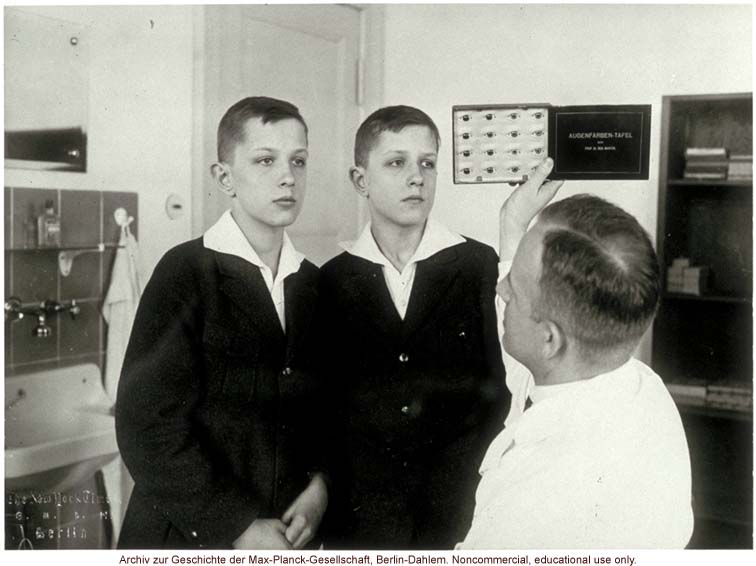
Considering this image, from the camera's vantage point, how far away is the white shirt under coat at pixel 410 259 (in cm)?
129

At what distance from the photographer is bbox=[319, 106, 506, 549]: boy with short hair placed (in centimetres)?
129

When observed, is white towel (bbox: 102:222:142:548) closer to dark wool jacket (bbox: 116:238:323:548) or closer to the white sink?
the white sink

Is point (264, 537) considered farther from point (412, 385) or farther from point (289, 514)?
point (412, 385)

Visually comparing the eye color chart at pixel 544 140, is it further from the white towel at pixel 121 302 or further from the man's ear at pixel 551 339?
the white towel at pixel 121 302

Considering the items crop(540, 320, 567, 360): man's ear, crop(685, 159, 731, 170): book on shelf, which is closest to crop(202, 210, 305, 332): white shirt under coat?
crop(540, 320, 567, 360): man's ear

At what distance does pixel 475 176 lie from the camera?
1.33 metres

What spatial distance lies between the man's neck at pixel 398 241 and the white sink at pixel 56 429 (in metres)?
0.76

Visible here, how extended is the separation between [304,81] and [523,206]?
0.49 m

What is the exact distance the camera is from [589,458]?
45.3 inches

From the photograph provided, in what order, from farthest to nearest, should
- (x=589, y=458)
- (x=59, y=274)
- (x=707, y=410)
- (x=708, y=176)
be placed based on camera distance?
(x=708, y=176)
(x=707, y=410)
(x=59, y=274)
(x=589, y=458)

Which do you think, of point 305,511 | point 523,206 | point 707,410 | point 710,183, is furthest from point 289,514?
point 710,183

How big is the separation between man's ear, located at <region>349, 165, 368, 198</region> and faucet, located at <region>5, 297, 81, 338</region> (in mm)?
741

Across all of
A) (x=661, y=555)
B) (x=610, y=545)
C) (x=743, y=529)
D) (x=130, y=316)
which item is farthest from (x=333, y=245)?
(x=743, y=529)

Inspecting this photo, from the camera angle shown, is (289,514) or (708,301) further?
(708,301)
